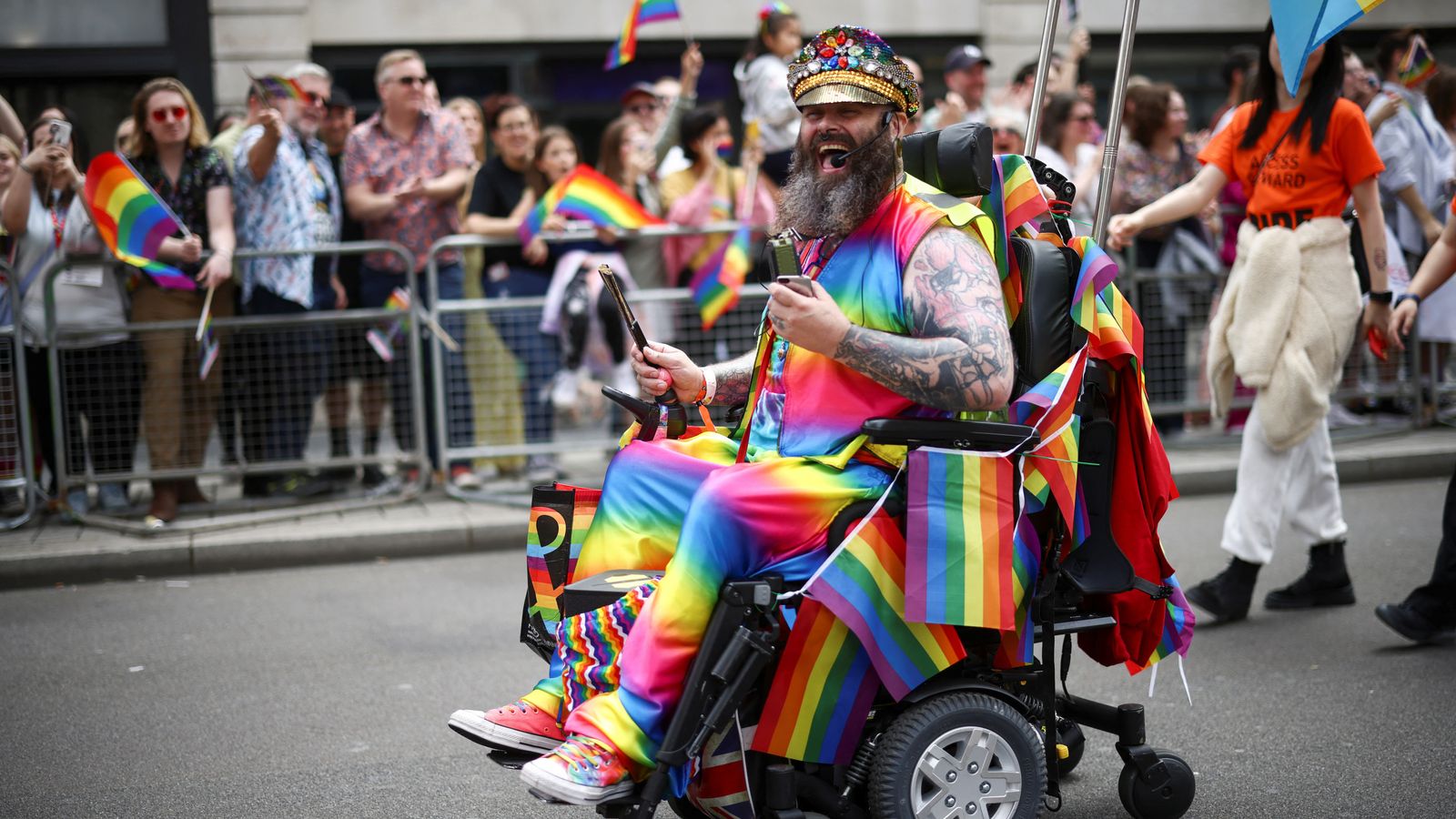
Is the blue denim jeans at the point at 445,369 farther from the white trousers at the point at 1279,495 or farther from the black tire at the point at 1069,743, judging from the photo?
the black tire at the point at 1069,743

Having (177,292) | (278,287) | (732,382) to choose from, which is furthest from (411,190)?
(732,382)

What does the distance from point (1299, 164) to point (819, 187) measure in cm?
291

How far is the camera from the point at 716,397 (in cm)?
402

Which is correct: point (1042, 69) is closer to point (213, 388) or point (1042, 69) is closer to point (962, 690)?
point (962, 690)

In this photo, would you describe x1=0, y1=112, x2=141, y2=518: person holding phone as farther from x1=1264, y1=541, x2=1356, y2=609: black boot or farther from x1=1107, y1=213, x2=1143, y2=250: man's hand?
x1=1264, y1=541, x2=1356, y2=609: black boot

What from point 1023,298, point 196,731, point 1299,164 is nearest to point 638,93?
point 1299,164

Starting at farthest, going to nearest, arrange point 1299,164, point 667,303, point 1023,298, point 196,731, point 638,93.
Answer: point 638,93 → point 667,303 → point 1299,164 → point 196,731 → point 1023,298

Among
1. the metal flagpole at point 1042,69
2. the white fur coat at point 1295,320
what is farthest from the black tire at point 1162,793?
the white fur coat at point 1295,320

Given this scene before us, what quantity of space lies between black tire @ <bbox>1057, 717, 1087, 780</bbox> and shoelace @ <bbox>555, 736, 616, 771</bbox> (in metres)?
1.38

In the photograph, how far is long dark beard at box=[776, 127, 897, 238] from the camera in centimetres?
356

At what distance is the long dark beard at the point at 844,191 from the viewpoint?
3.56 metres

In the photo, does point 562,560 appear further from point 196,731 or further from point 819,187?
point 196,731

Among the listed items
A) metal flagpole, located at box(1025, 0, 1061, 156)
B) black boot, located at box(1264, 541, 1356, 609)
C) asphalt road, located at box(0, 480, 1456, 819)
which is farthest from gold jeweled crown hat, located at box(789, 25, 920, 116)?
black boot, located at box(1264, 541, 1356, 609)

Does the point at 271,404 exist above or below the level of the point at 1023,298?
below
